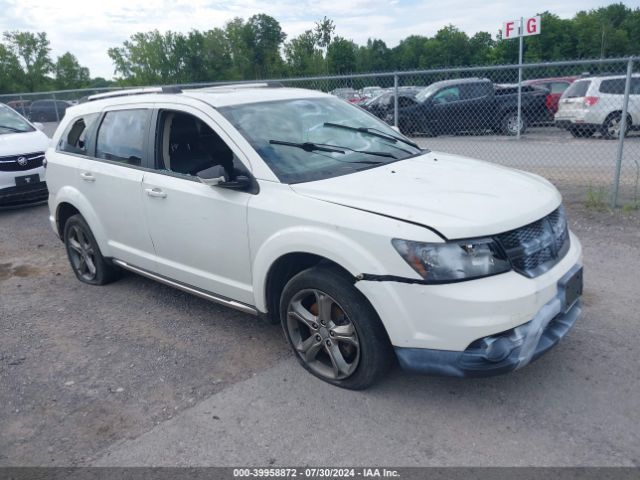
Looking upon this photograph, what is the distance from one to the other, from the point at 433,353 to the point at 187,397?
1.57 m

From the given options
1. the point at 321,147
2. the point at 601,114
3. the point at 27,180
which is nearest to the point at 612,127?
the point at 601,114

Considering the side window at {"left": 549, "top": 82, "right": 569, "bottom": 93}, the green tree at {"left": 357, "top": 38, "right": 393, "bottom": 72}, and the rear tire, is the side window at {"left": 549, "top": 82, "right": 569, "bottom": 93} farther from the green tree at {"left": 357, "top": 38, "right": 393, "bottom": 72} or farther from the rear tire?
the green tree at {"left": 357, "top": 38, "right": 393, "bottom": 72}

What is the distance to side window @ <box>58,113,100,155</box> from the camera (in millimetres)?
5289

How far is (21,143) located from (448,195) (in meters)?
8.17

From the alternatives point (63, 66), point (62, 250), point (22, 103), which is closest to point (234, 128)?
point (62, 250)

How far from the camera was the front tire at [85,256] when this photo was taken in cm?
538

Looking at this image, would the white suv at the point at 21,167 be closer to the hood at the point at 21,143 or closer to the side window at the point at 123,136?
the hood at the point at 21,143

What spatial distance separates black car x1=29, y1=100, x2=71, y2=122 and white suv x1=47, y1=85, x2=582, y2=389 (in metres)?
13.9

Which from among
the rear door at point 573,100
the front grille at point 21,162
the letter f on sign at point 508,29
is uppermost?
the letter f on sign at point 508,29

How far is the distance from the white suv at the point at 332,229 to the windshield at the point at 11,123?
5542mm

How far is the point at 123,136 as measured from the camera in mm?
4832

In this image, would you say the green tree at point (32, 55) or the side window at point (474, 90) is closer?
the side window at point (474, 90)

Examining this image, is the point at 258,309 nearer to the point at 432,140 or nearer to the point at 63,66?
the point at 432,140

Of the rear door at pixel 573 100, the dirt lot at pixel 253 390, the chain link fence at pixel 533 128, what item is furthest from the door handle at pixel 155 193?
the rear door at pixel 573 100
